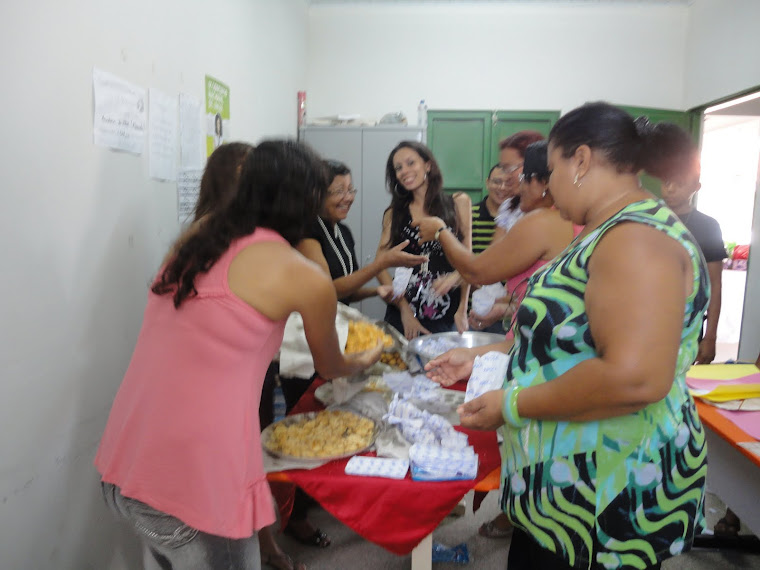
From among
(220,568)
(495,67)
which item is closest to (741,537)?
(220,568)

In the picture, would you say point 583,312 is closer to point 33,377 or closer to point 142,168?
point 33,377

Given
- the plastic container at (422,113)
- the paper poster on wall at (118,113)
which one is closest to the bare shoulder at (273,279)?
the paper poster on wall at (118,113)

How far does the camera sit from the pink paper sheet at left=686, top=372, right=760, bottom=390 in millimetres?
1832

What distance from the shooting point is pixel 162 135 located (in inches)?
80.4

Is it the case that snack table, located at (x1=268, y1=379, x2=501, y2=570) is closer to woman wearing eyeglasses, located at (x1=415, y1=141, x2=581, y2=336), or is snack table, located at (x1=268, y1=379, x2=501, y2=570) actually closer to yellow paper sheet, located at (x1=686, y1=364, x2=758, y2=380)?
woman wearing eyeglasses, located at (x1=415, y1=141, x2=581, y2=336)

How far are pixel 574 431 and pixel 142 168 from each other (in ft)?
5.39

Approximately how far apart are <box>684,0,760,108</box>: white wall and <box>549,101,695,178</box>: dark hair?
345 cm

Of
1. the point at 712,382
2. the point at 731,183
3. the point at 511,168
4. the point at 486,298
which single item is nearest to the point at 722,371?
the point at 712,382

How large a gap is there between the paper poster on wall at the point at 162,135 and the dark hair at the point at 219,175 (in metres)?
0.35

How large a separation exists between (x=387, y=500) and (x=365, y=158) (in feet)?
10.7

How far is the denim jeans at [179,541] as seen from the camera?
1.11m

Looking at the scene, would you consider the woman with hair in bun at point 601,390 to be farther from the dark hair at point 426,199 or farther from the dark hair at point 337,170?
the dark hair at point 426,199

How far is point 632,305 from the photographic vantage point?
871mm

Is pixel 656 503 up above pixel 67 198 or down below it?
below
